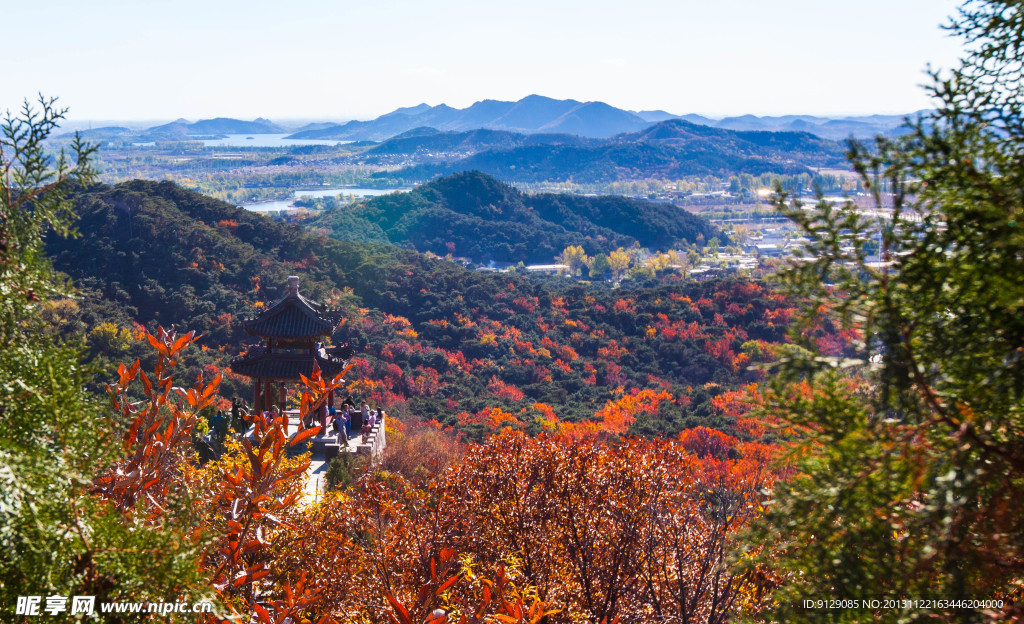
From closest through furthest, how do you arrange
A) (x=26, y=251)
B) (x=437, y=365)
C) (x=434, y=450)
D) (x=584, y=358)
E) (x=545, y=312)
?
(x=26, y=251)
(x=434, y=450)
(x=437, y=365)
(x=584, y=358)
(x=545, y=312)

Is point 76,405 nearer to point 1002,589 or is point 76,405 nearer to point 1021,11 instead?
point 1002,589

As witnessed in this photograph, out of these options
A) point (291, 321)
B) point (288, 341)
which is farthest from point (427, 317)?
point (291, 321)

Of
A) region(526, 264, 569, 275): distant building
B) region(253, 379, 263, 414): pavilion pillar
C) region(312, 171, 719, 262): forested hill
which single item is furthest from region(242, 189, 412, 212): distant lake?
region(253, 379, 263, 414): pavilion pillar

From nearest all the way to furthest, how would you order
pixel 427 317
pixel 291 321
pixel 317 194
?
pixel 291 321
pixel 427 317
pixel 317 194

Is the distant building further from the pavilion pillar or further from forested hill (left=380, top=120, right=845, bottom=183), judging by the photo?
forested hill (left=380, top=120, right=845, bottom=183)

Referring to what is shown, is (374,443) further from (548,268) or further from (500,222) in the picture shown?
(500,222)

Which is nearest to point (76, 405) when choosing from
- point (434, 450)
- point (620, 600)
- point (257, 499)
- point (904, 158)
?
point (257, 499)

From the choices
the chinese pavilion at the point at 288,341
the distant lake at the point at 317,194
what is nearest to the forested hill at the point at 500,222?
the distant lake at the point at 317,194
